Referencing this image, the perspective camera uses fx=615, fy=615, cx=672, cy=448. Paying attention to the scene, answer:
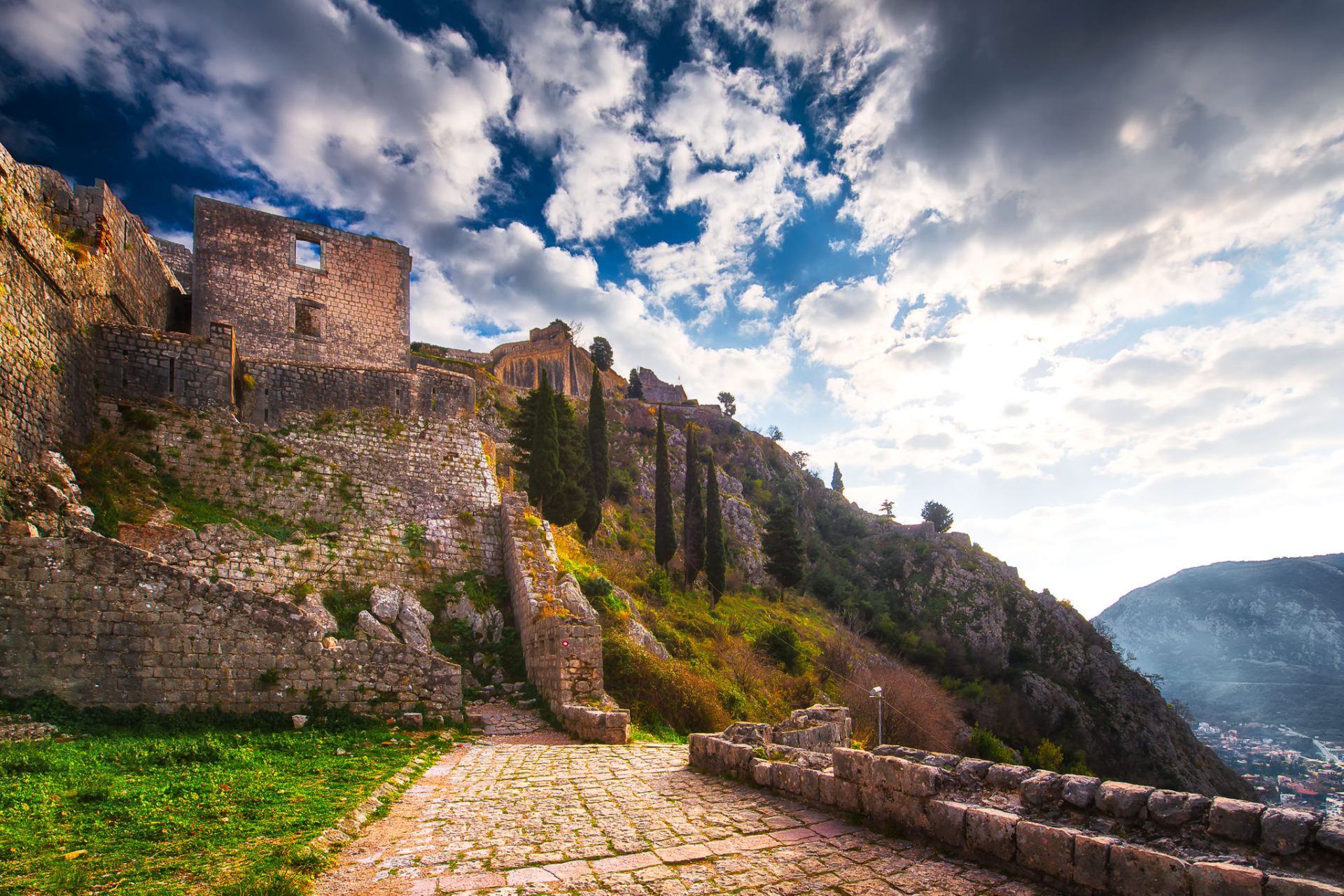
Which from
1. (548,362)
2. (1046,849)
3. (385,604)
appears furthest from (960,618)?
(1046,849)

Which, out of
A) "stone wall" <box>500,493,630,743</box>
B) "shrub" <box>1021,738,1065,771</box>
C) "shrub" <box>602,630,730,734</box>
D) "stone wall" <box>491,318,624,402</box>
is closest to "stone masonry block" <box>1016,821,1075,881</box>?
"stone wall" <box>500,493,630,743</box>

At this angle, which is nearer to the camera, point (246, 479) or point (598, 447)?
point (246, 479)

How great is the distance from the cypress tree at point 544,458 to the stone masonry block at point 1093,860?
2397cm

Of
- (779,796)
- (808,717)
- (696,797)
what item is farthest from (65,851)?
(808,717)

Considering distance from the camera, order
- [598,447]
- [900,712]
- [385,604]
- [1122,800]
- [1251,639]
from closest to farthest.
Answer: [1122,800]
[385,604]
[900,712]
[598,447]
[1251,639]

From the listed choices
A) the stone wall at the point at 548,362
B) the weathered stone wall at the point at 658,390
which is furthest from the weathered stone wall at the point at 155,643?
the weathered stone wall at the point at 658,390

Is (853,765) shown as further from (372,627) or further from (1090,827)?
(372,627)

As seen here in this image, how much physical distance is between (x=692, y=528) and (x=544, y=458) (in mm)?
18286

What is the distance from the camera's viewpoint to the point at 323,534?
14.4m

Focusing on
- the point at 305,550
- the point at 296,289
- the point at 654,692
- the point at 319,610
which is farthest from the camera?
the point at 296,289

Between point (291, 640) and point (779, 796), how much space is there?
26.6 ft

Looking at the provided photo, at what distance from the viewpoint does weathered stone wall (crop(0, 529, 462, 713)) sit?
28.3ft

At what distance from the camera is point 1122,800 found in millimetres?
4199

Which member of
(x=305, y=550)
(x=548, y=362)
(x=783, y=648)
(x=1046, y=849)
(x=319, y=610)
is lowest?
(x=783, y=648)
